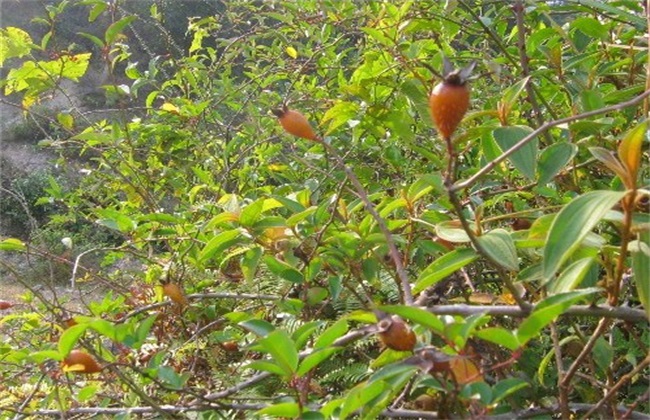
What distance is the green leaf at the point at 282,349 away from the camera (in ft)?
1.91

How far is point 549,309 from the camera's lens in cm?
51

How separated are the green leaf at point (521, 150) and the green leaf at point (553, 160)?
2cm

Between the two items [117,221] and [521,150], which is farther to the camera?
[117,221]

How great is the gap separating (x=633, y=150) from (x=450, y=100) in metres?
0.14

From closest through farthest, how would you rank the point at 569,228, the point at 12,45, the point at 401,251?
the point at 569,228
the point at 401,251
the point at 12,45

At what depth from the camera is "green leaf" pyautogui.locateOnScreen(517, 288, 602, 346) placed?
1.68ft

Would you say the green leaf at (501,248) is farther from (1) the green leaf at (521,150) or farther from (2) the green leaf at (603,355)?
(2) the green leaf at (603,355)

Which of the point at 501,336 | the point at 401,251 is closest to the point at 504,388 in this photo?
the point at 501,336

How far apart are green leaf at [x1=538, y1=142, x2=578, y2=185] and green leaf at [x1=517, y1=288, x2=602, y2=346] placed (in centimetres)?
23

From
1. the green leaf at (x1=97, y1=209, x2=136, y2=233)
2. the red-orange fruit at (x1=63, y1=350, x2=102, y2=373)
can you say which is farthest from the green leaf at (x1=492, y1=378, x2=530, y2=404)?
the green leaf at (x1=97, y1=209, x2=136, y2=233)

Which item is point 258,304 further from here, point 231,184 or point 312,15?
point 312,15

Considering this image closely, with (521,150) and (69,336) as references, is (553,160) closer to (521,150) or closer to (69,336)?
(521,150)

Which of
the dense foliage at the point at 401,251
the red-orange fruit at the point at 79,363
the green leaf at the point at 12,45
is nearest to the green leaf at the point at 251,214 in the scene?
the dense foliage at the point at 401,251

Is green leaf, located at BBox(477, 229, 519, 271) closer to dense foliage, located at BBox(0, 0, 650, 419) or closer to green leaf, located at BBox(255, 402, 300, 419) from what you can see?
dense foliage, located at BBox(0, 0, 650, 419)
